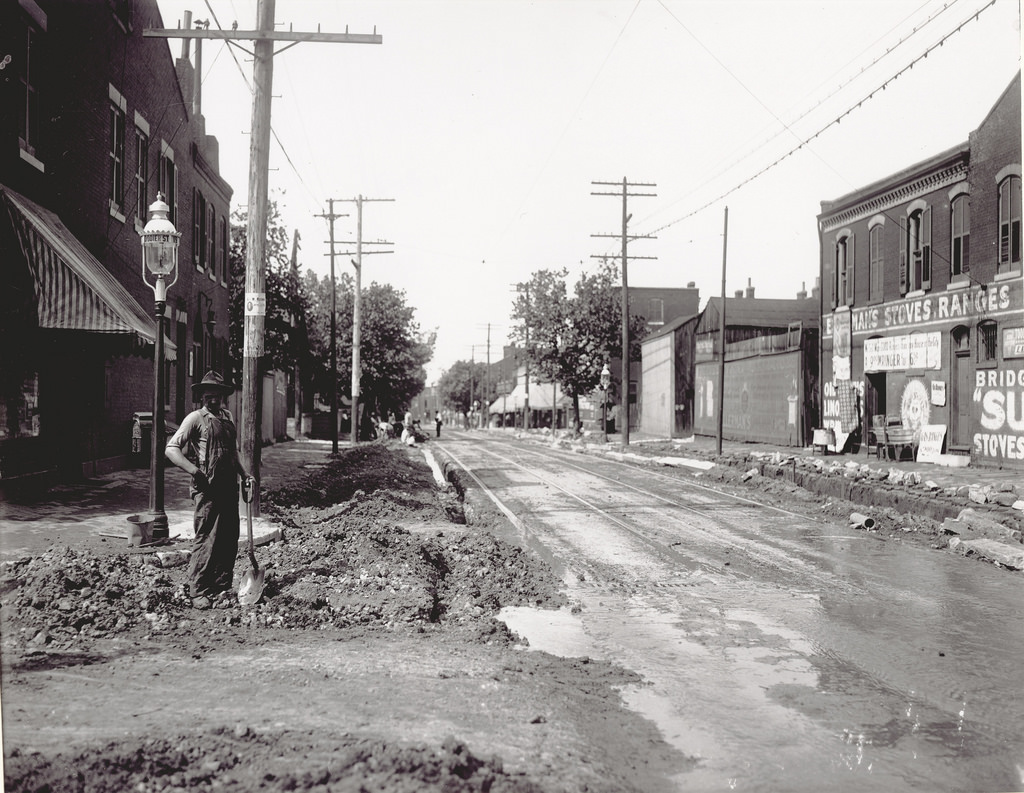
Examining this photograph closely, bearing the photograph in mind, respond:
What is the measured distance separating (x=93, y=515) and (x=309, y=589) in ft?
16.2

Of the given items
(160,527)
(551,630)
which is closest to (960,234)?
(551,630)

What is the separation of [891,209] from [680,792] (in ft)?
84.3

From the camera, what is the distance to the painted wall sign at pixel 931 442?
73.7 ft

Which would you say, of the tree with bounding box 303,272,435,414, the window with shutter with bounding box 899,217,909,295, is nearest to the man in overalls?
the window with shutter with bounding box 899,217,909,295

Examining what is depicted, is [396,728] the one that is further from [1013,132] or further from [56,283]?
[1013,132]

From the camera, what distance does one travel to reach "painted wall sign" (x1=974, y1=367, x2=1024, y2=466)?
64.4 ft

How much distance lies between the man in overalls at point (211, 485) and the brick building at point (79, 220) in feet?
12.6

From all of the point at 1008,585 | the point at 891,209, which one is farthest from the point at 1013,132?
the point at 1008,585

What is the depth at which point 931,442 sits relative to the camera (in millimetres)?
22859

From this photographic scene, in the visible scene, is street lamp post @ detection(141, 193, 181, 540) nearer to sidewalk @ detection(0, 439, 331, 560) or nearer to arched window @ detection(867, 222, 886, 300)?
sidewalk @ detection(0, 439, 331, 560)

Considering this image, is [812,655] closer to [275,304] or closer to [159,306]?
[159,306]

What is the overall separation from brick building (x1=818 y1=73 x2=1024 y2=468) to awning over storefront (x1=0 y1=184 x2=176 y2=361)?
18.4m

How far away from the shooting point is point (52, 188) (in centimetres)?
1255

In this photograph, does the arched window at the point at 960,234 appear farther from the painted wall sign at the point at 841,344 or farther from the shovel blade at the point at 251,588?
the shovel blade at the point at 251,588
